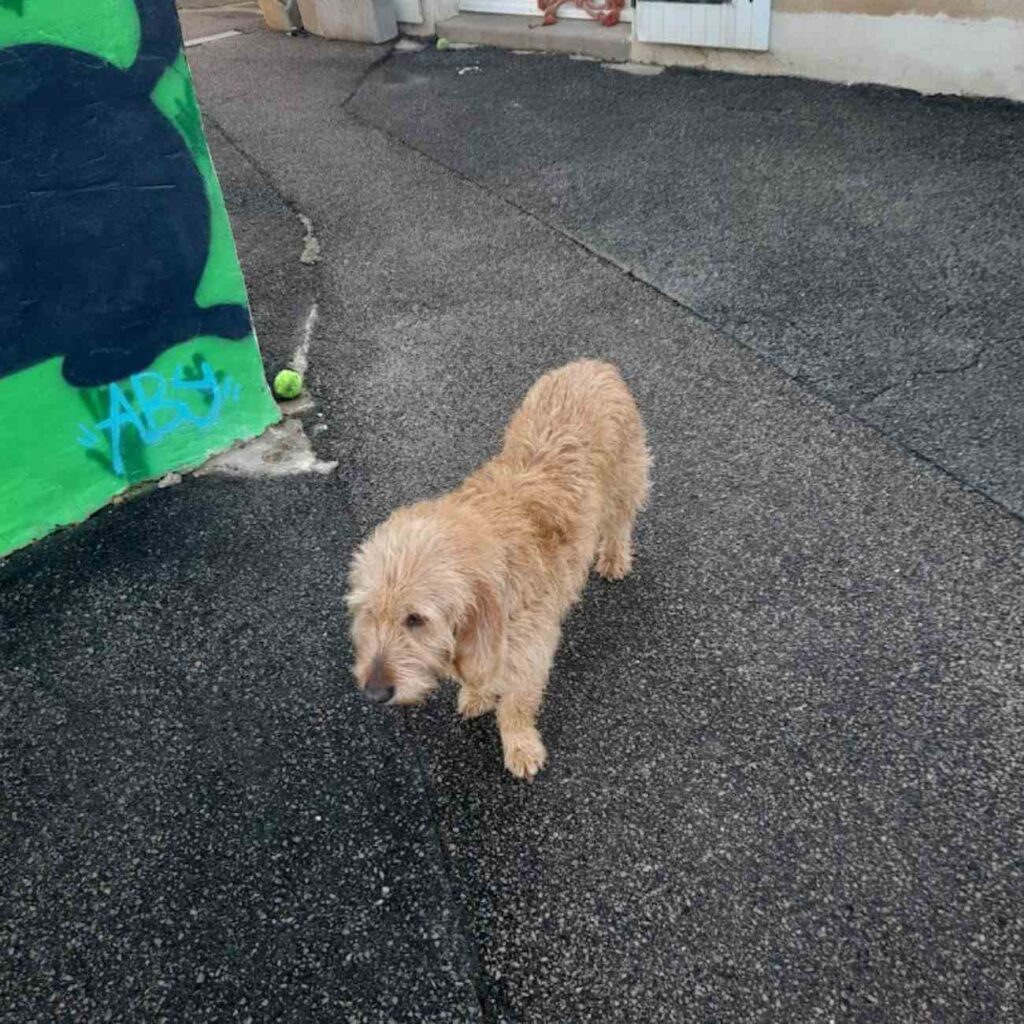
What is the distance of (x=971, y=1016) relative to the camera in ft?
7.23

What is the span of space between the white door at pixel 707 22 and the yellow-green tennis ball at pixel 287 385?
731 centimetres

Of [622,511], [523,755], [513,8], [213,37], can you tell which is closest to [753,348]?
[622,511]

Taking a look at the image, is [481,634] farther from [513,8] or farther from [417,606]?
[513,8]

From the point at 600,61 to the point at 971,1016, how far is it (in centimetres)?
1129

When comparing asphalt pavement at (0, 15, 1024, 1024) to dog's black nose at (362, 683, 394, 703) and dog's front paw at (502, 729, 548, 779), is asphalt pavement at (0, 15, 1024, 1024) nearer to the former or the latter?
dog's front paw at (502, 729, 548, 779)

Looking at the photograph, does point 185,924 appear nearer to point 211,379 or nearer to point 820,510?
point 211,379

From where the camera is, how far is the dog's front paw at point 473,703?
305 centimetres

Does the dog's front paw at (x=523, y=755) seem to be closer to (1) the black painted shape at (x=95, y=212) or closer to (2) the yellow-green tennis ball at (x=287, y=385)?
(1) the black painted shape at (x=95, y=212)

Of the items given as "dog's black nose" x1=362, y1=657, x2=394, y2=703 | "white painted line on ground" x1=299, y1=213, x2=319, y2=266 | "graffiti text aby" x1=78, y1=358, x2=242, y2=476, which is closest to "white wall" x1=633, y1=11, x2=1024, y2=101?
"white painted line on ground" x1=299, y1=213, x2=319, y2=266

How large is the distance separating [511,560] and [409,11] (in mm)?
13273

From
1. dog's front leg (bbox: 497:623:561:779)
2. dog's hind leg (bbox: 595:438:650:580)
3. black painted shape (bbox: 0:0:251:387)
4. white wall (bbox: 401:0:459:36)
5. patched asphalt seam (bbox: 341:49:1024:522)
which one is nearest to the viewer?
dog's front leg (bbox: 497:623:561:779)

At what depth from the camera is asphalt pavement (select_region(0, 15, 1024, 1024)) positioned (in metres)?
2.38

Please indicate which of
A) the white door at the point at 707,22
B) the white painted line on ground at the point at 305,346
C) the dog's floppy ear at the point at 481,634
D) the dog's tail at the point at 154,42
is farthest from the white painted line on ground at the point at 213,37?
the dog's floppy ear at the point at 481,634

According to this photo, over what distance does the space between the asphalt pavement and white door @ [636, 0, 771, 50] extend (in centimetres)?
565
